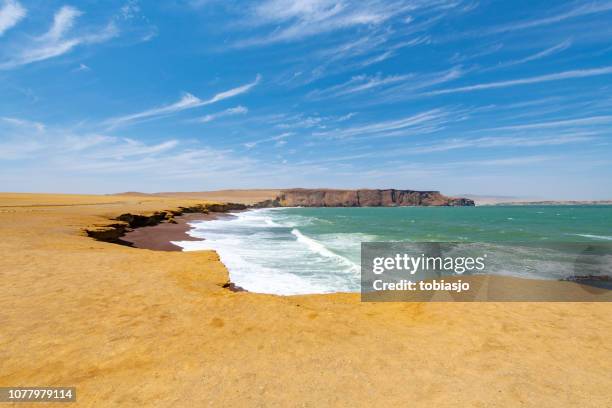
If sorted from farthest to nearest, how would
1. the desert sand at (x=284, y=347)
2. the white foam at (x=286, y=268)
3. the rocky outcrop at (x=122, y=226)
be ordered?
the rocky outcrop at (x=122, y=226)
the white foam at (x=286, y=268)
the desert sand at (x=284, y=347)

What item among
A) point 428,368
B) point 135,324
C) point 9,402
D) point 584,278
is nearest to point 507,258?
point 584,278

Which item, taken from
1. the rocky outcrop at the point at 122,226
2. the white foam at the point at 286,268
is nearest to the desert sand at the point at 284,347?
the white foam at the point at 286,268

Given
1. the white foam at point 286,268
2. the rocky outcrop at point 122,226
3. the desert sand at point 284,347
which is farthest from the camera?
the rocky outcrop at point 122,226

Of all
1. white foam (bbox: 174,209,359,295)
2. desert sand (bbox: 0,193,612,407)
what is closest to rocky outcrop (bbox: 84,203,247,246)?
white foam (bbox: 174,209,359,295)

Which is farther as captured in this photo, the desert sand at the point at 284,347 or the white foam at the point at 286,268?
the white foam at the point at 286,268

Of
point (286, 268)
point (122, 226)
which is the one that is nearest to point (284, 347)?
point (286, 268)

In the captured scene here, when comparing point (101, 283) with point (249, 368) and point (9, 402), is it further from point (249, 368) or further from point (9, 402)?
point (249, 368)

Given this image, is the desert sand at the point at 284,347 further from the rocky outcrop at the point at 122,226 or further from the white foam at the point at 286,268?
the rocky outcrop at the point at 122,226

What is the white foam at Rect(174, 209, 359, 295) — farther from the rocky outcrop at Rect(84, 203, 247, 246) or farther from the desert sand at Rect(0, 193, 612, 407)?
the rocky outcrop at Rect(84, 203, 247, 246)
